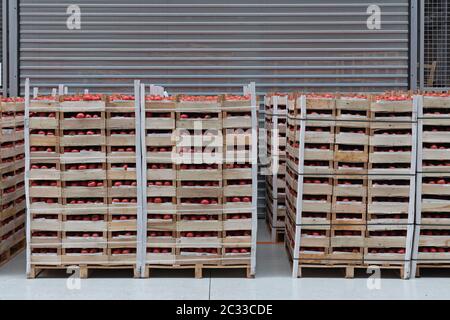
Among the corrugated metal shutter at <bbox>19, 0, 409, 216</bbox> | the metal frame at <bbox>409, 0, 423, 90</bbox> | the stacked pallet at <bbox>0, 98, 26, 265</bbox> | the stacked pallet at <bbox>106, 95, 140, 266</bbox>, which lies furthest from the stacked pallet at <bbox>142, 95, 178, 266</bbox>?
the metal frame at <bbox>409, 0, 423, 90</bbox>

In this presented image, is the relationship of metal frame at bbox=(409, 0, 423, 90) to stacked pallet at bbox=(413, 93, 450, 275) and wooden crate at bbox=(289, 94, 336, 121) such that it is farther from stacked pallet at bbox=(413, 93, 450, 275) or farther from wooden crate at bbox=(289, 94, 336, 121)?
wooden crate at bbox=(289, 94, 336, 121)

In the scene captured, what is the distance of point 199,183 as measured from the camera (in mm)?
9141

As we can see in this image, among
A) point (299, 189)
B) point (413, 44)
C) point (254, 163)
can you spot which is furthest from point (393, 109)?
point (413, 44)

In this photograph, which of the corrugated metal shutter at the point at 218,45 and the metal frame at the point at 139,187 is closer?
the metal frame at the point at 139,187

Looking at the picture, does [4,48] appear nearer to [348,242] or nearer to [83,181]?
[83,181]

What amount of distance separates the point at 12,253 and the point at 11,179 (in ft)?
3.81

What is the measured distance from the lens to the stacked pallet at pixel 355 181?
29.4 feet

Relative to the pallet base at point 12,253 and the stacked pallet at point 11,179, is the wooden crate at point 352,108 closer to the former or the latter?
the stacked pallet at point 11,179

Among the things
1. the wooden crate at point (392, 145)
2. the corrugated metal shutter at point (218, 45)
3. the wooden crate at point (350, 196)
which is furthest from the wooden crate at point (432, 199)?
the corrugated metal shutter at point (218, 45)

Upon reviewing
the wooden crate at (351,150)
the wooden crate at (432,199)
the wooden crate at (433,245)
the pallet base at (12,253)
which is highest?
the wooden crate at (351,150)

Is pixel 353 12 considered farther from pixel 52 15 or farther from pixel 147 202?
pixel 147 202

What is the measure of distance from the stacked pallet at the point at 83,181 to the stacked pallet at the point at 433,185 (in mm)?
3610

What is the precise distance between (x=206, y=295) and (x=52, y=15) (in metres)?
7.90

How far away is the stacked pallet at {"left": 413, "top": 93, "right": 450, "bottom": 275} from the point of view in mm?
8969
